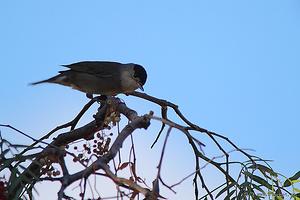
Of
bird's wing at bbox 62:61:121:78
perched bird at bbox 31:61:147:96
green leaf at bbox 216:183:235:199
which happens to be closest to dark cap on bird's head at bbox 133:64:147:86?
perched bird at bbox 31:61:147:96

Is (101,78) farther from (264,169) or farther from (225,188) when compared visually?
(264,169)

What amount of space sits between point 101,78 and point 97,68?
0.16 metres

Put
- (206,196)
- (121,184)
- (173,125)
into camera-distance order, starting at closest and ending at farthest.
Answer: (121,184) → (173,125) → (206,196)

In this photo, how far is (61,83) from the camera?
13.0 ft

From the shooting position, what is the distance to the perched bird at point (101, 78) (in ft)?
13.1

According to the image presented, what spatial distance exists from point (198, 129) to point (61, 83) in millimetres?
2047

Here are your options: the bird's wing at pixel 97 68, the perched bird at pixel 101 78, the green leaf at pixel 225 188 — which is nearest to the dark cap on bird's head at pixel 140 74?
the perched bird at pixel 101 78

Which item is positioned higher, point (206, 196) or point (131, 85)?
point (131, 85)

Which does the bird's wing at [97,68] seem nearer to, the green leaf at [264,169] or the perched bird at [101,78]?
the perched bird at [101,78]

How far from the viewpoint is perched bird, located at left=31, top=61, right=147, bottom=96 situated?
3988mm

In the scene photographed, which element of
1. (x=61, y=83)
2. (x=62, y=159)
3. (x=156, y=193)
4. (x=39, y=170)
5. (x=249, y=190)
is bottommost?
(x=156, y=193)

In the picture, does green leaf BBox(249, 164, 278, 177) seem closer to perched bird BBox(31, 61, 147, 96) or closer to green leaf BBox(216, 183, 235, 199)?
green leaf BBox(216, 183, 235, 199)

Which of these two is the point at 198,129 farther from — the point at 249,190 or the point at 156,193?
the point at 156,193

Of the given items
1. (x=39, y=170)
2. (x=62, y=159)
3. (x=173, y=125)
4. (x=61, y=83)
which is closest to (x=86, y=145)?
(x=39, y=170)
